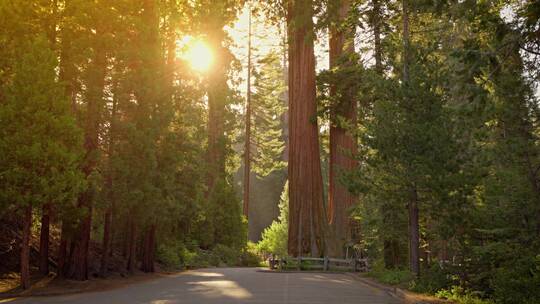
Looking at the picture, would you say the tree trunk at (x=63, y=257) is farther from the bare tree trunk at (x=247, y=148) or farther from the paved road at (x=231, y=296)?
the bare tree trunk at (x=247, y=148)

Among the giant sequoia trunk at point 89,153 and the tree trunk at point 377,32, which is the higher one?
the tree trunk at point 377,32

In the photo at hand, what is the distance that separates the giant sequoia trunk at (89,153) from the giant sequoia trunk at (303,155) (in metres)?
12.3

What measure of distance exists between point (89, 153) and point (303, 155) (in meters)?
13.9

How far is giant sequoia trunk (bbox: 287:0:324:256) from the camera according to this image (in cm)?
3006

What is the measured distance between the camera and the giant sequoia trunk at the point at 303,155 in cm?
3006

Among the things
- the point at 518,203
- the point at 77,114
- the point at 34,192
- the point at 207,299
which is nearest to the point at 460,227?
the point at 518,203

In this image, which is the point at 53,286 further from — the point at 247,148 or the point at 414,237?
the point at 247,148

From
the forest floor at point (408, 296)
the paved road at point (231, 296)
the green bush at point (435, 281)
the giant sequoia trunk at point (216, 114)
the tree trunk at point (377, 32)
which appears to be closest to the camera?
the forest floor at point (408, 296)

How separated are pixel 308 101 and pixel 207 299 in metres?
18.7

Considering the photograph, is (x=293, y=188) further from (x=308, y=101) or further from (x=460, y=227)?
(x=460, y=227)

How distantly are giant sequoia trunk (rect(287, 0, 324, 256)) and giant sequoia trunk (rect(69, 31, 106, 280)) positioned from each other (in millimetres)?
12341

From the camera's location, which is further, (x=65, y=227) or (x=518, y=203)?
(x=65, y=227)

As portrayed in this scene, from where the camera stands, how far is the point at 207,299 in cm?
1374

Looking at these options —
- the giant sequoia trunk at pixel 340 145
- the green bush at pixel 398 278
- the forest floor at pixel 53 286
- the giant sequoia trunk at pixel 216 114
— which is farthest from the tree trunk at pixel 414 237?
the giant sequoia trunk at pixel 216 114
